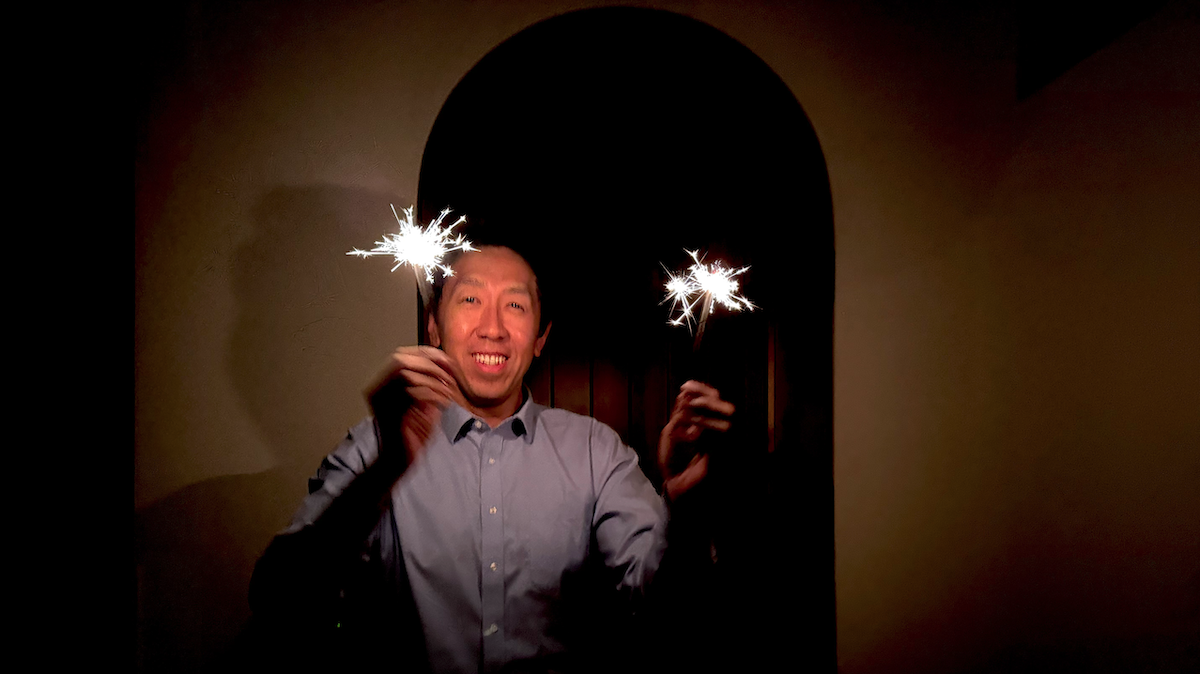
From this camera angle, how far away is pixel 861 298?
1.55m

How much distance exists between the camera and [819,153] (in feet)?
5.09

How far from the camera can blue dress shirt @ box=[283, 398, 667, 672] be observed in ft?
4.28

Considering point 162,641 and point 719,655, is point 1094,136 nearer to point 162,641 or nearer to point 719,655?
point 719,655

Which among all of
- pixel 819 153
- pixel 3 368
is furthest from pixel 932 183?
pixel 3 368

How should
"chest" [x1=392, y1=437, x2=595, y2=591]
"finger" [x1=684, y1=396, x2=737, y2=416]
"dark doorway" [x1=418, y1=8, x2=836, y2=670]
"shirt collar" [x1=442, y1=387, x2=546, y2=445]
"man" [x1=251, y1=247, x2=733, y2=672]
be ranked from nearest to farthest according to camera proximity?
1. "finger" [x1=684, y1=396, x2=737, y2=416]
2. "man" [x1=251, y1=247, x2=733, y2=672]
3. "chest" [x1=392, y1=437, x2=595, y2=591]
4. "shirt collar" [x1=442, y1=387, x2=546, y2=445]
5. "dark doorway" [x1=418, y1=8, x2=836, y2=670]

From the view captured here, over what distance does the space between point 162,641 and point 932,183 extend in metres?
3.01

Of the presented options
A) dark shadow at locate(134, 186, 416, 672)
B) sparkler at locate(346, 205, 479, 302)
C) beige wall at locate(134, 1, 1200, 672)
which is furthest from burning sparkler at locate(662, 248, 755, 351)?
dark shadow at locate(134, 186, 416, 672)

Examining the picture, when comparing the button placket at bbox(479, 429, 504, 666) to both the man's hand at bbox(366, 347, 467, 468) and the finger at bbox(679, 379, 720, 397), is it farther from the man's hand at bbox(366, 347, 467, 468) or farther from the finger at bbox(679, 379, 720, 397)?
the finger at bbox(679, 379, 720, 397)

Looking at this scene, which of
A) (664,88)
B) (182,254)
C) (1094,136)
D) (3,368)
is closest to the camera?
(3,368)

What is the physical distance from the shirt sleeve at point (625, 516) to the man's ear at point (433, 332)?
61cm

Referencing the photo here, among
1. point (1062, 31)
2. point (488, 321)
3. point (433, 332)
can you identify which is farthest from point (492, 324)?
point (1062, 31)

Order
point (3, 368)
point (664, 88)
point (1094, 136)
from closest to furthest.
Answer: point (3, 368)
point (1094, 136)
point (664, 88)

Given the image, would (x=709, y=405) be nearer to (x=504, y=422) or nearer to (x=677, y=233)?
(x=504, y=422)

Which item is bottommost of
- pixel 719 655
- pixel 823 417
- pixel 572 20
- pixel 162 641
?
pixel 719 655
